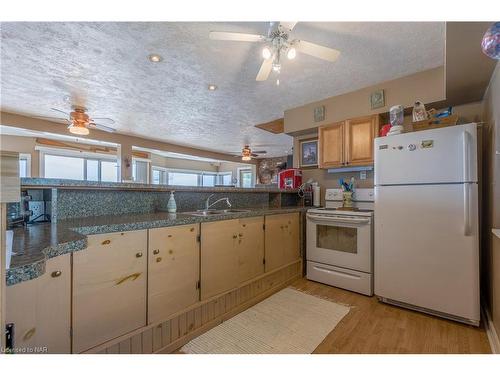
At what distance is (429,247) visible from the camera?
189 centimetres

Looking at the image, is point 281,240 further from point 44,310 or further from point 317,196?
point 44,310

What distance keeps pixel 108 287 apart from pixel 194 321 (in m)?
0.74

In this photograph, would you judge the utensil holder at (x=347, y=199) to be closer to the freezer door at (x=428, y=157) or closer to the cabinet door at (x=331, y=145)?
the cabinet door at (x=331, y=145)

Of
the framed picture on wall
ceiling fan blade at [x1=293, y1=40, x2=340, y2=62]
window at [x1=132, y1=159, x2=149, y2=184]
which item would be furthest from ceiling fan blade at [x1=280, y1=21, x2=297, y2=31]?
window at [x1=132, y1=159, x2=149, y2=184]

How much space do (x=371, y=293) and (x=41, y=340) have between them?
261 cm

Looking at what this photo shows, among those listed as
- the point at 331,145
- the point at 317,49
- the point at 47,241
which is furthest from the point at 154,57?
the point at 331,145

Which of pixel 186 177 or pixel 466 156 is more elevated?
pixel 186 177

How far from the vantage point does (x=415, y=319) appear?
190 cm

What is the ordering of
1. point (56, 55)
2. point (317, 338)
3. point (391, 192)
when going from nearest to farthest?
point (317, 338), point (391, 192), point (56, 55)

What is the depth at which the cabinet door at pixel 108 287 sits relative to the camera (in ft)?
3.77

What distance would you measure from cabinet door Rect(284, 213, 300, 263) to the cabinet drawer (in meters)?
0.22
